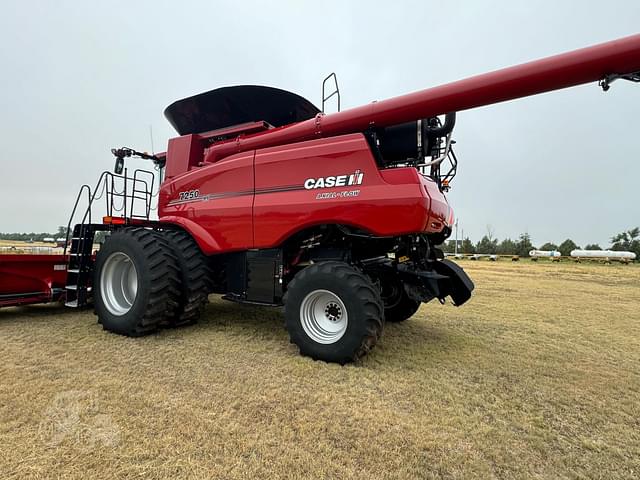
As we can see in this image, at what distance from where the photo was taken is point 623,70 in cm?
277

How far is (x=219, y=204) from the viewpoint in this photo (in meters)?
4.59

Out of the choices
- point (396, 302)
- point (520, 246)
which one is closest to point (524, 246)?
point (520, 246)

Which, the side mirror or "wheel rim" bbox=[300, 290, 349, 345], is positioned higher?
the side mirror

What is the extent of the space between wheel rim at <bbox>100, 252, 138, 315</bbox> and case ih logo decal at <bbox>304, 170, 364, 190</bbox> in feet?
8.48

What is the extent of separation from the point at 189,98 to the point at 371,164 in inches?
118

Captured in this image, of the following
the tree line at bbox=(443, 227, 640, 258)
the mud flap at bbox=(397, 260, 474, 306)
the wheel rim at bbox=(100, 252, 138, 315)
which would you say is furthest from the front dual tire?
the tree line at bbox=(443, 227, 640, 258)

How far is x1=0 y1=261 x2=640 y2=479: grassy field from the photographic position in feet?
6.31

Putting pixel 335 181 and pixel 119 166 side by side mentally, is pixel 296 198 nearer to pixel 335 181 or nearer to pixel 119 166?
pixel 335 181

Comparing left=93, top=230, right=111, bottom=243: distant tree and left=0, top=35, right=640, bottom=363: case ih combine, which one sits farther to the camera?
left=93, top=230, right=111, bottom=243: distant tree

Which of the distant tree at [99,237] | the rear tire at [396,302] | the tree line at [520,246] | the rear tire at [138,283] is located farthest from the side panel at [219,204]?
the tree line at [520,246]

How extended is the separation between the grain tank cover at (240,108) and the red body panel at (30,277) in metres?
2.90

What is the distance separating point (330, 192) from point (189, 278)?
6.84 ft

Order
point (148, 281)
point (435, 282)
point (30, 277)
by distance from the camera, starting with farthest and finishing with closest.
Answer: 1. point (30, 277)
2. point (148, 281)
3. point (435, 282)

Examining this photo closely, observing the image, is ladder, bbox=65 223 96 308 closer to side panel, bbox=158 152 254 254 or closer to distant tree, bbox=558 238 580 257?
side panel, bbox=158 152 254 254
